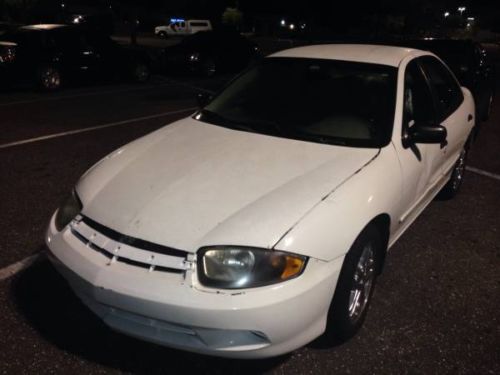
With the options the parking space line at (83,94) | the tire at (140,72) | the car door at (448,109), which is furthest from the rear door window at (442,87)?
the tire at (140,72)

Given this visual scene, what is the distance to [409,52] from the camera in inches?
149

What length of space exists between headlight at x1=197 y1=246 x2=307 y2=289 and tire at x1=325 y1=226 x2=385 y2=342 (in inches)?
13.9

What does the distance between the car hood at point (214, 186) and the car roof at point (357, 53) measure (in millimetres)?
951

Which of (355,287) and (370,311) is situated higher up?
(355,287)

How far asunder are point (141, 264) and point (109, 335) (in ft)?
2.41

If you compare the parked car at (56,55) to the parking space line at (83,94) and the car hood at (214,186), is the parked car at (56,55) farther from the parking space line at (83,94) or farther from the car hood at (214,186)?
the car hood at (214,186)

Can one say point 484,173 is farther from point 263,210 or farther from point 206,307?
point 206,307

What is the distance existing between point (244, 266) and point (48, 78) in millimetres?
9973

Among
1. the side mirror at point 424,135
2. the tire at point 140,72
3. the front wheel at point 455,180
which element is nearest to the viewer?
the side mirror at point 424,135

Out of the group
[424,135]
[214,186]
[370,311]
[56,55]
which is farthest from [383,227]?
[56,55]

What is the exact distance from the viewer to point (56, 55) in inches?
424

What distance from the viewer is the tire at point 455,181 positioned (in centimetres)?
467

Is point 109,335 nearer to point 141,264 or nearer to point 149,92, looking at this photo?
point 141,264

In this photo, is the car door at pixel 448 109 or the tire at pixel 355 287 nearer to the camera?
the tire at pixel 355 287
